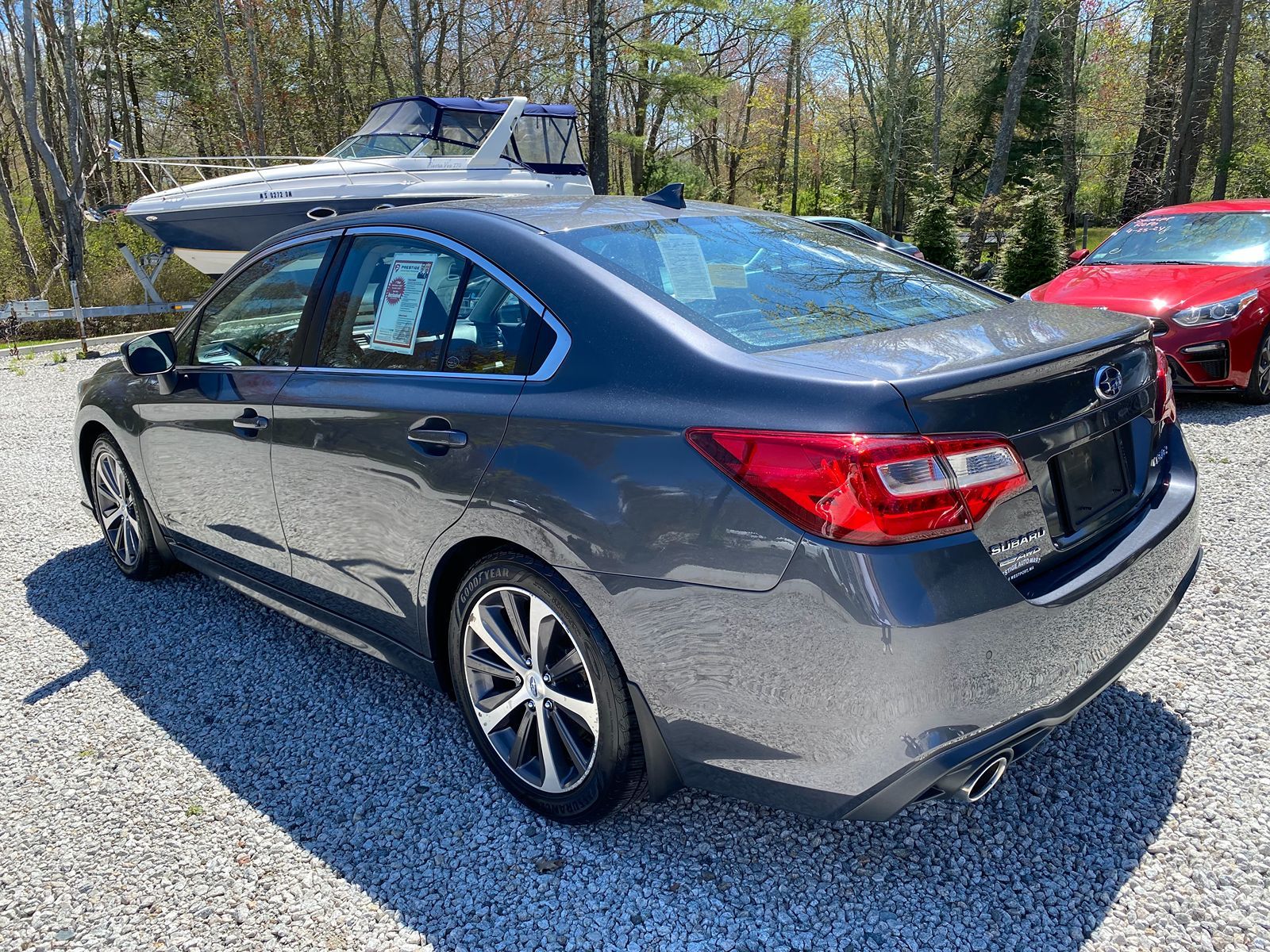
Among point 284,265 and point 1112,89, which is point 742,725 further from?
point 1112,89

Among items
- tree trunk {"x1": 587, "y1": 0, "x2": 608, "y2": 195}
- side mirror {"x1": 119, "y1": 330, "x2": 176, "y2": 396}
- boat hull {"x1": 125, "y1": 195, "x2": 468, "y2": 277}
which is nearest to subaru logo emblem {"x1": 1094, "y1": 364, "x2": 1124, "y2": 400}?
side mirror {"x1": 119, "y1": 330, "x2": 176, "y2": 396}

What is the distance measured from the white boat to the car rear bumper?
9.88 meters

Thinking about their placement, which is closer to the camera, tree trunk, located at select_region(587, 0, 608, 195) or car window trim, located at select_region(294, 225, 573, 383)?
car window trim, located at select_region(294, 225, 573, 383)

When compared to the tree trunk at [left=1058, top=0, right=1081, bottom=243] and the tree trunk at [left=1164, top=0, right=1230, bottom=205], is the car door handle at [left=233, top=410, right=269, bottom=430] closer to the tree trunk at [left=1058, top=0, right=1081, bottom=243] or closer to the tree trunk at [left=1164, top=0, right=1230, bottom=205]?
the tree trunk at [left=1164, top=0, right=1230, bottom=205]

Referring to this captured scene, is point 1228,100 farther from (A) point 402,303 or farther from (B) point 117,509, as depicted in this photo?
(B) point 117,509

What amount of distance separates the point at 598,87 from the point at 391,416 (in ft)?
53.4

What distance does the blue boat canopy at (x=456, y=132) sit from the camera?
12.7m

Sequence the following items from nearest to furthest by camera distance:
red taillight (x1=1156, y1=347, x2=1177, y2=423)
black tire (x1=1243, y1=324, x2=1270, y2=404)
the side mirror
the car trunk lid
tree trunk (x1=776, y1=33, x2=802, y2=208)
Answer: the car trunk lid, red taillight (x1=1156, y1=347, x2=1177, y2=423), the side mirror, black tire (x1=1243, y1=324, x2=1270, y2=404), tree trunk (x1=776, y1=33, x2=802, y2=208)

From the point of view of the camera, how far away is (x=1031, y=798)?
2590 mm


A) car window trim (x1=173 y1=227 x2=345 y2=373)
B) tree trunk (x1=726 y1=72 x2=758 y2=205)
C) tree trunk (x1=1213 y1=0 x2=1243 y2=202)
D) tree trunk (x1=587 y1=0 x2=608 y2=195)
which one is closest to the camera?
car window trim (x1=173 y1=227 x2=345 y2=373)

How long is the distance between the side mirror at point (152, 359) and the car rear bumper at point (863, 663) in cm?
242

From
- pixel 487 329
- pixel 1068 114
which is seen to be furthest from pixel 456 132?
pixel 1068 114

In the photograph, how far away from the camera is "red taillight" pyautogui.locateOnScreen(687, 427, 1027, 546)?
1857 mm

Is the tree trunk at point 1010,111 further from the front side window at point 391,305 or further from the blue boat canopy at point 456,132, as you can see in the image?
the front side window at point 391,305
